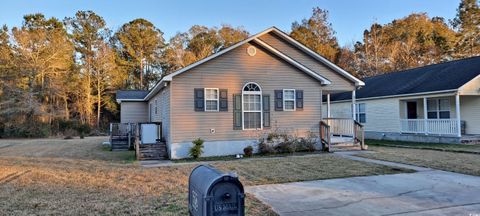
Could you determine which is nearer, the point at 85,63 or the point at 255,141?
the point at 255,141

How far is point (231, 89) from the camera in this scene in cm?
1342

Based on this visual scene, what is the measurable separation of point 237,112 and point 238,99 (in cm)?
54

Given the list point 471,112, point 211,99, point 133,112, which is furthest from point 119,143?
point 471,112

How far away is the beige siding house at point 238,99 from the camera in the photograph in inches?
498

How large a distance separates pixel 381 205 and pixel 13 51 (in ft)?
117

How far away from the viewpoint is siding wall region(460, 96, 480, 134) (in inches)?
683

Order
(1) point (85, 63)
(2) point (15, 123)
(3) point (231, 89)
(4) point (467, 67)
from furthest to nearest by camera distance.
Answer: (1) point (85, 63) < (2) point (15, 123) < (4) point (467, 67) < (3) point (231, 89)

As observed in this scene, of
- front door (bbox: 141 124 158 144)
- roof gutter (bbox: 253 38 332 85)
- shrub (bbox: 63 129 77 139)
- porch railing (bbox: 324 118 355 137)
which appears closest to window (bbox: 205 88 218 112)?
roof gutter (bbox: 253 38 332 85)

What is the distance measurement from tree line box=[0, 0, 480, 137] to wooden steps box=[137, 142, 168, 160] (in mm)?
22013

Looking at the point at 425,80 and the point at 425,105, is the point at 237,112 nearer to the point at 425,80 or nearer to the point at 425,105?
the point at 425,105

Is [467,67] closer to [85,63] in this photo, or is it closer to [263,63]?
[263,63]

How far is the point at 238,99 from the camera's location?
13.5 m

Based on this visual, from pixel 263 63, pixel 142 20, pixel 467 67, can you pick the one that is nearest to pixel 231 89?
pixel 263 63

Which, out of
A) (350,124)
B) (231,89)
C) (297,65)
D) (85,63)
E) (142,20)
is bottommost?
(350,124)
